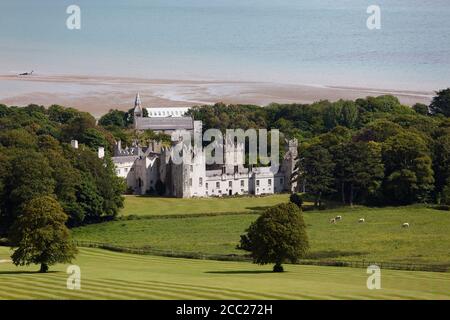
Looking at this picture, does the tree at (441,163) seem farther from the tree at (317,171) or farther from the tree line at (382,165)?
the tree at (317,171)

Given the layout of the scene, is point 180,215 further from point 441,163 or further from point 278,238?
point 278,238

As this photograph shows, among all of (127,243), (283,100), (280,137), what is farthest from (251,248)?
(283,100)

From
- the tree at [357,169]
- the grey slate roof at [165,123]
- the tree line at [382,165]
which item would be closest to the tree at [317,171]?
the tree line at [382,165]

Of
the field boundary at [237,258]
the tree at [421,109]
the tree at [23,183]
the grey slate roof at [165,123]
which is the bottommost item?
the field boundary at [237,258]

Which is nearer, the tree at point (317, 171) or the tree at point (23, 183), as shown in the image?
the tree at point (23, 183)

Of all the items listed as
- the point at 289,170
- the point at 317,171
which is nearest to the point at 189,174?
the point at 289,170
